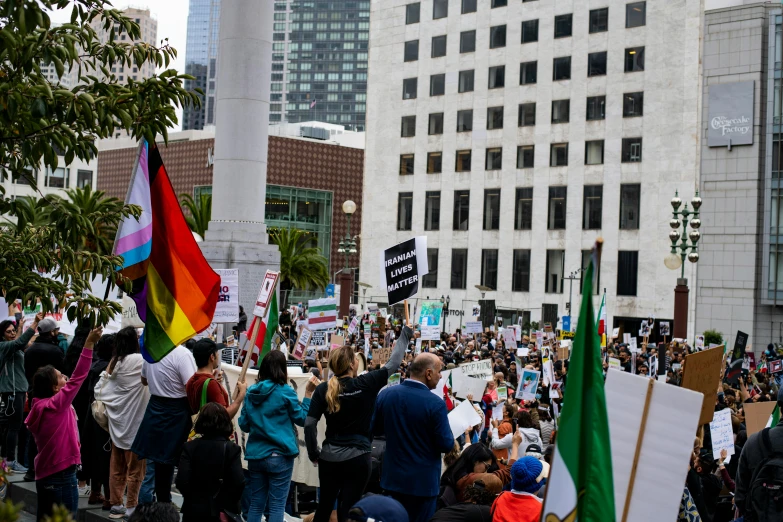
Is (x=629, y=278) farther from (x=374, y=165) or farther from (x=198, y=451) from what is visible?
(x=198, y=451)

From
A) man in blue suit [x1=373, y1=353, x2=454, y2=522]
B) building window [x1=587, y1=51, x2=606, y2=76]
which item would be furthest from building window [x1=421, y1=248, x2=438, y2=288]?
man in blue suit [x1=373, y1=353, x2=454, y2=522]

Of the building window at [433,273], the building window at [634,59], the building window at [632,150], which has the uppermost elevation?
the building window at [634,59]

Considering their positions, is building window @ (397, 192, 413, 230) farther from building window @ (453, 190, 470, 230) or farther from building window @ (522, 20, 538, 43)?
building window @ (522, 20, 538, 43)

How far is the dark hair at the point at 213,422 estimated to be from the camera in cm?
745

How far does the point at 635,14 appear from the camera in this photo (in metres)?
59.1

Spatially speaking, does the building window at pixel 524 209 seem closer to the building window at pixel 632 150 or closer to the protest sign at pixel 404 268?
the building window at pixel 632 150

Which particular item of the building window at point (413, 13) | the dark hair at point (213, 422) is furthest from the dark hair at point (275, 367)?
the building window at point (413, 13)

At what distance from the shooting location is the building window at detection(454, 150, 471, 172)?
66.2 metres

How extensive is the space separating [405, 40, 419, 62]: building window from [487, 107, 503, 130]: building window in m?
7.77

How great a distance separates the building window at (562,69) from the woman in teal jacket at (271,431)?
55.7 m

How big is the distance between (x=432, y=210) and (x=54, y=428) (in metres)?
60.0

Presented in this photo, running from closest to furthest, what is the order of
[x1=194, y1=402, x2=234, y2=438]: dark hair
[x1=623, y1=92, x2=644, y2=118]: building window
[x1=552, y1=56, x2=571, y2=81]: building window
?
[x1=194, y1=402, x2=234, y2=438]: dark hair → [x1=623, y1=92, x2=644, y2=118]: building window → [x1=552, y1=56, x2=571, y2=81]: building window

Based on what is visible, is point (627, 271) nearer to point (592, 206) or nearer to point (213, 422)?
point (592, 206)

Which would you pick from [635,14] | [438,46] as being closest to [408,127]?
[438,46]
